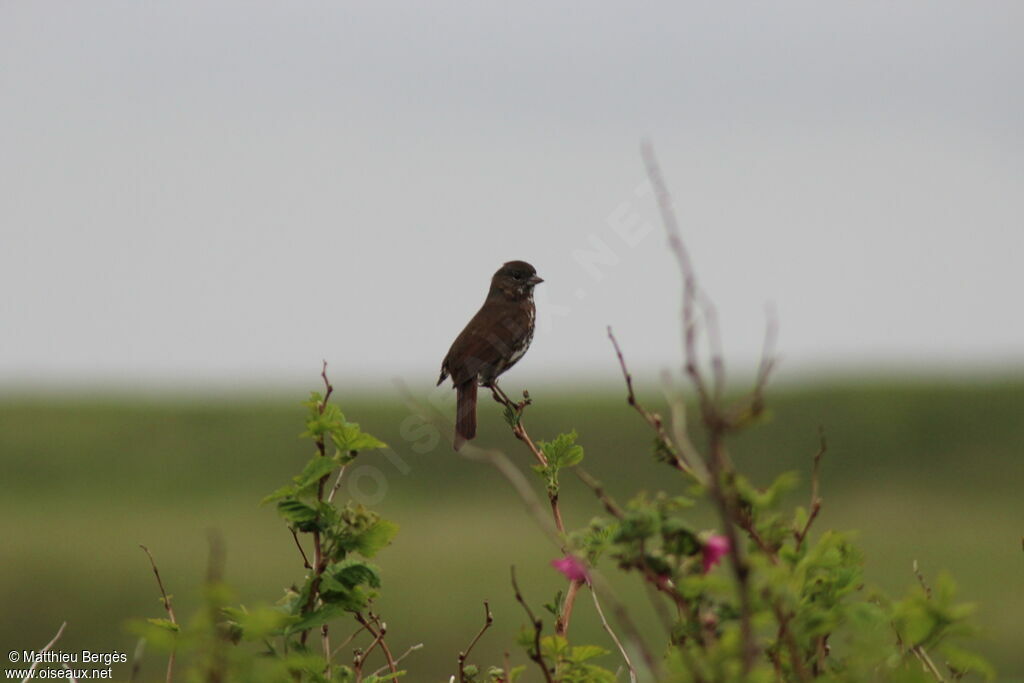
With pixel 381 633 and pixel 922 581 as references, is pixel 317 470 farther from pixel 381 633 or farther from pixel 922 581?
pixel 922 581

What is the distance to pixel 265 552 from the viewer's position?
55.1 ft

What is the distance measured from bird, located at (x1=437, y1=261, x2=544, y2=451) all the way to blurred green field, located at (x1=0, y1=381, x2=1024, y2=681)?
6.71 metres

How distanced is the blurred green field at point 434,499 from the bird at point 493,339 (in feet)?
22.0

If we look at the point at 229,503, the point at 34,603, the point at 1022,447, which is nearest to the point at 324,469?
the point at 34,603

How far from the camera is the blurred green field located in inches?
602

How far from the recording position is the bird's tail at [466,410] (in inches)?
253

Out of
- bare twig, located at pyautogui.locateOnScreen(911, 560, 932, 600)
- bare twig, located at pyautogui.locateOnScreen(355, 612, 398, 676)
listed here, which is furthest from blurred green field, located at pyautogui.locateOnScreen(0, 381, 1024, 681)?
bare twig, located at pyautogui.locateOnScreen(911, 560, 932, 600)

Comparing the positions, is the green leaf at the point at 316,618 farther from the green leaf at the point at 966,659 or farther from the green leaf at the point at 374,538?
the green leaf at the point at 966,659

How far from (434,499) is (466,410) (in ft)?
44.1

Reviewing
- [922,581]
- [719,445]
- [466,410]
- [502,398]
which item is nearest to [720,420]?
[719,445]

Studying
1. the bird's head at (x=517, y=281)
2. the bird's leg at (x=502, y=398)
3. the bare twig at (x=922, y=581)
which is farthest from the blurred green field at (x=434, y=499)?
the bare twig at (x=922, y=581)

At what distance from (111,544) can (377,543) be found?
51.2 feet

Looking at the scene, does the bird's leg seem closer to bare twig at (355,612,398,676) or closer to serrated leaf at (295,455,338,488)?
bare twig at (355,612,398,676)

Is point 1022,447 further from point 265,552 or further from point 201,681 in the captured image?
point 201,681
